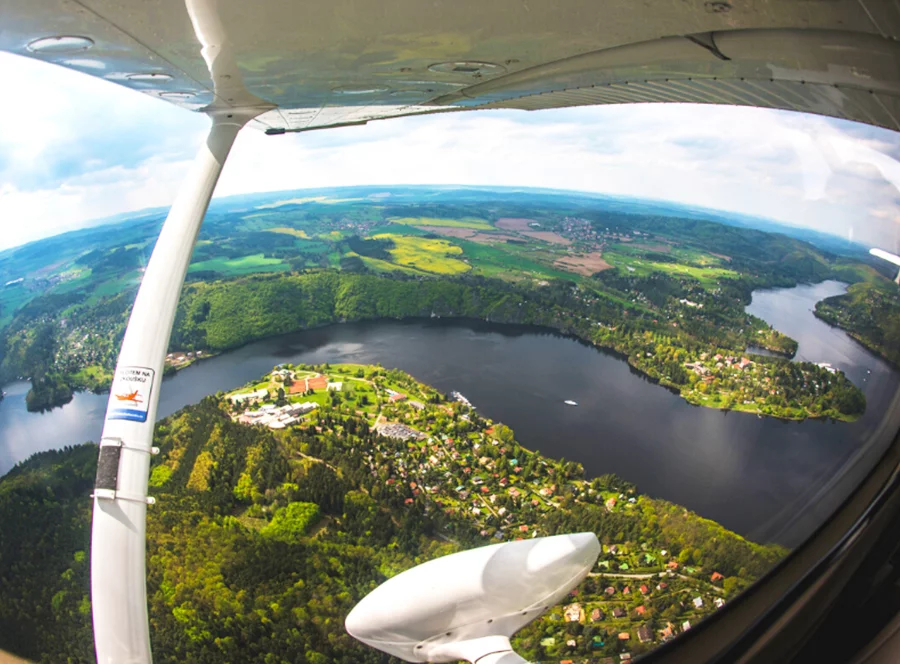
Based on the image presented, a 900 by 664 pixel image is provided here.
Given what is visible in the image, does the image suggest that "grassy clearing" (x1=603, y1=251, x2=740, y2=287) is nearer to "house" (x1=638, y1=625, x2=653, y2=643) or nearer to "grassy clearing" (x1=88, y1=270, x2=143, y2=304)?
"house" (x1=638, y1=625, x2=653, y2=643)

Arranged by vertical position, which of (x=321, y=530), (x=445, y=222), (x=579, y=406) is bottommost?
(x=579, y=406)

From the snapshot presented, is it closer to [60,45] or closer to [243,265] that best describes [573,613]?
[60,45]

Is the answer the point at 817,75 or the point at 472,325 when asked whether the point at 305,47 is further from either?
the point at 472,325

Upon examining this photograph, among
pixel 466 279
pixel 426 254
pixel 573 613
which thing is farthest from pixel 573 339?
pixel 573 613

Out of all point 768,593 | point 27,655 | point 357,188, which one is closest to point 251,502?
point 27,655

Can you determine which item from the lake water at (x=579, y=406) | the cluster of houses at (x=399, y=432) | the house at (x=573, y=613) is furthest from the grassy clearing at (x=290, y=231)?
the house at (x=573, y=613)

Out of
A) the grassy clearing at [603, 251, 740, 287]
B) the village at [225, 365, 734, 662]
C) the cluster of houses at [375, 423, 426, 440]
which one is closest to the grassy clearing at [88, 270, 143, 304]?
the village at [225, 365, 734, 662]
